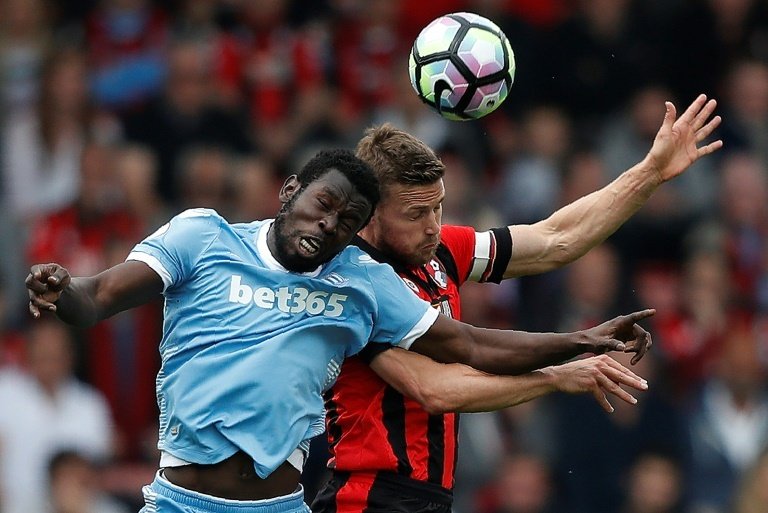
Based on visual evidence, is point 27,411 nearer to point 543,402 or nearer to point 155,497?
point 543,402

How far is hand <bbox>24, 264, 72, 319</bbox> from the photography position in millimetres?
5082

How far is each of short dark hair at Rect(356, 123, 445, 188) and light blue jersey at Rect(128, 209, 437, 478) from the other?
1.35ft

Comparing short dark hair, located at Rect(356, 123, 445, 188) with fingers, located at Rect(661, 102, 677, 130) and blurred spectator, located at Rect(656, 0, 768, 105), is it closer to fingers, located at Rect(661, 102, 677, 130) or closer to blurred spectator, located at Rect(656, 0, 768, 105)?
fingers, located at Rect(661, 102, 677, 130)

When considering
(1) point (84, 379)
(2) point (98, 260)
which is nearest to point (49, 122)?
(2) point (98, 260)

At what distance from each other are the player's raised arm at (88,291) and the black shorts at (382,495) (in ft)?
3.79

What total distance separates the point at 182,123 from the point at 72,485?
3.12 meters

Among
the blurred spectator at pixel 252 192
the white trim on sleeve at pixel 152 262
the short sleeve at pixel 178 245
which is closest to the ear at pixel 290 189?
the short sleeve at pixel 178 245

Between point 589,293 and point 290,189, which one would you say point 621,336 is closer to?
point 290,189

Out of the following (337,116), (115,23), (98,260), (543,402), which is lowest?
(543,402)

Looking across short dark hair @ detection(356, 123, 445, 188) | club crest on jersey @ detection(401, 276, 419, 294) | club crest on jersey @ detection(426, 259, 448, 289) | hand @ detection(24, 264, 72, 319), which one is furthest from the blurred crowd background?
A: hand @ detection(24, 264, 72, 319)

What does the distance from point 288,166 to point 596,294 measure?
255 centimetres

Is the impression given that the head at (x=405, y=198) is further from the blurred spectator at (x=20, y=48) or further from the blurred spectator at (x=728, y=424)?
the blurred spectator at (x=20, y=48)

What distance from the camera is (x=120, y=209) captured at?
11.1 meters

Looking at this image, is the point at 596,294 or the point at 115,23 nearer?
the point at 596,294
